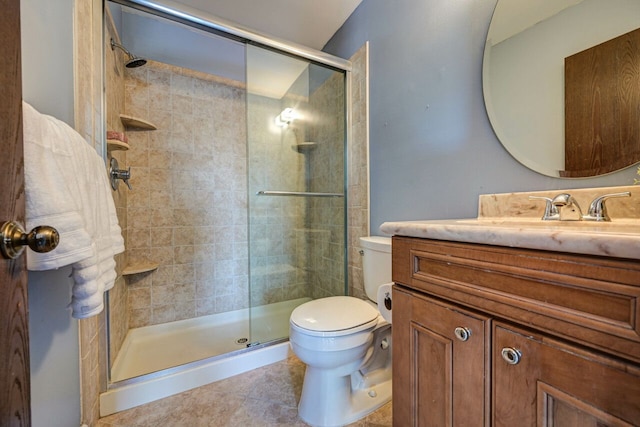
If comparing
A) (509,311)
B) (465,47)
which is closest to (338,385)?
(509,311)

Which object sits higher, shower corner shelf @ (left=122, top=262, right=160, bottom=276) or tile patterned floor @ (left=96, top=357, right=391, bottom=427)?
shower corner shelf @ (left=122, top=262, right=160, bottom=276)

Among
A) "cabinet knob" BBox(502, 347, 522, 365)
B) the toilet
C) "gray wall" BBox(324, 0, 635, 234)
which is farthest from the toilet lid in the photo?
"cabinet knob" BBox(502, 347, 522, 365)

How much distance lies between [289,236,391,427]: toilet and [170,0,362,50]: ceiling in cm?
160

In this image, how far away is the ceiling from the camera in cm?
160

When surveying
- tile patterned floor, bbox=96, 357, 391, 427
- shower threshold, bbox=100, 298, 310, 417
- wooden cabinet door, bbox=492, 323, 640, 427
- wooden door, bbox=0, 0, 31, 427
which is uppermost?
wooden door, bbox=0, 0, 31, 427

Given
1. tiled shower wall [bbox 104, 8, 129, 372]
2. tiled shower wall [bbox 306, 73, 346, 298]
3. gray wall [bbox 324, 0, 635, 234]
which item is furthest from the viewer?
tiled shower wall [bbox 306, 73, 346, 298]

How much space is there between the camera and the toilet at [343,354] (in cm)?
104

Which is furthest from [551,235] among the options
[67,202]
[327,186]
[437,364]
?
[327,186]

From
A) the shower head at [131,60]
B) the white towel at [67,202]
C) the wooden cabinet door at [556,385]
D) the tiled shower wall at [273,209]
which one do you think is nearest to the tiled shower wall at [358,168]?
the tiled shower wall at [273,209]

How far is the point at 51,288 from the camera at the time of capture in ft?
2.58

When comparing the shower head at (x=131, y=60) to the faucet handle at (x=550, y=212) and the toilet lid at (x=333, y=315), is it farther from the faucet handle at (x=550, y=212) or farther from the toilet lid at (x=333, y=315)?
the faucet handle at (x=550, y=212)

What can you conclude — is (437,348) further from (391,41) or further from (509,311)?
(391,41)

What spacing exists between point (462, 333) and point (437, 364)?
0.13 metres

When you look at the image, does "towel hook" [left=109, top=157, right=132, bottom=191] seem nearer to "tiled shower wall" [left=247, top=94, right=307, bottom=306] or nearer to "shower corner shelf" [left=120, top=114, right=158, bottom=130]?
"shower corner shelf" [left=120, top=114, right=158, bottom=130]
